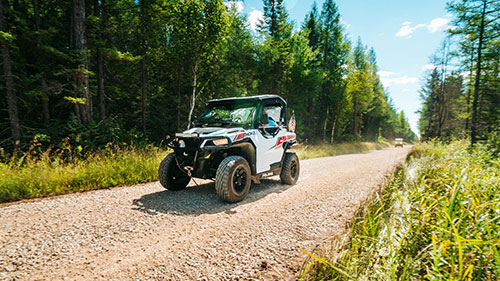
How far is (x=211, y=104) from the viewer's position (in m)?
4.98

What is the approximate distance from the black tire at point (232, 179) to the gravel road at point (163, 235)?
0.19m

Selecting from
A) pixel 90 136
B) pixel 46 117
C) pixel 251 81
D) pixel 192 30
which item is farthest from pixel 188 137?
pixel 251 81

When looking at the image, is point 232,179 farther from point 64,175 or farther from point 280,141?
point 64,175

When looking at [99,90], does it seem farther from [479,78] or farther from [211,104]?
[479,78]

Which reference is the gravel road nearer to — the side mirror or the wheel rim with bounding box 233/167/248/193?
the wheel rim with bounding box 233/167/248/193

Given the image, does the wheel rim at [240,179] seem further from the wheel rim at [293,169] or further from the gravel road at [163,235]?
the wheel rim at [293,169]

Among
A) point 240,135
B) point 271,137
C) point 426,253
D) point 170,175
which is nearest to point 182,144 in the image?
point 170,175

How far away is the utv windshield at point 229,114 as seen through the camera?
4.41 meters

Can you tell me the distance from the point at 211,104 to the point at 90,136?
19.4 feet

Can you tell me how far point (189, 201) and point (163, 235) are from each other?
1.20 metres

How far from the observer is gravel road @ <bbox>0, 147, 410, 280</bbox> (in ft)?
6.15

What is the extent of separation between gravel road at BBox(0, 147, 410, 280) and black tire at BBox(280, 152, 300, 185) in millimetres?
1011

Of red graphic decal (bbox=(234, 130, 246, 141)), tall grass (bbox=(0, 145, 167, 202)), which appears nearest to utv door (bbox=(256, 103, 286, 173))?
red graphic decal (bbox=(234, 130, 246, 141))

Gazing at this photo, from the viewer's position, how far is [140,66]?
12617 mm
